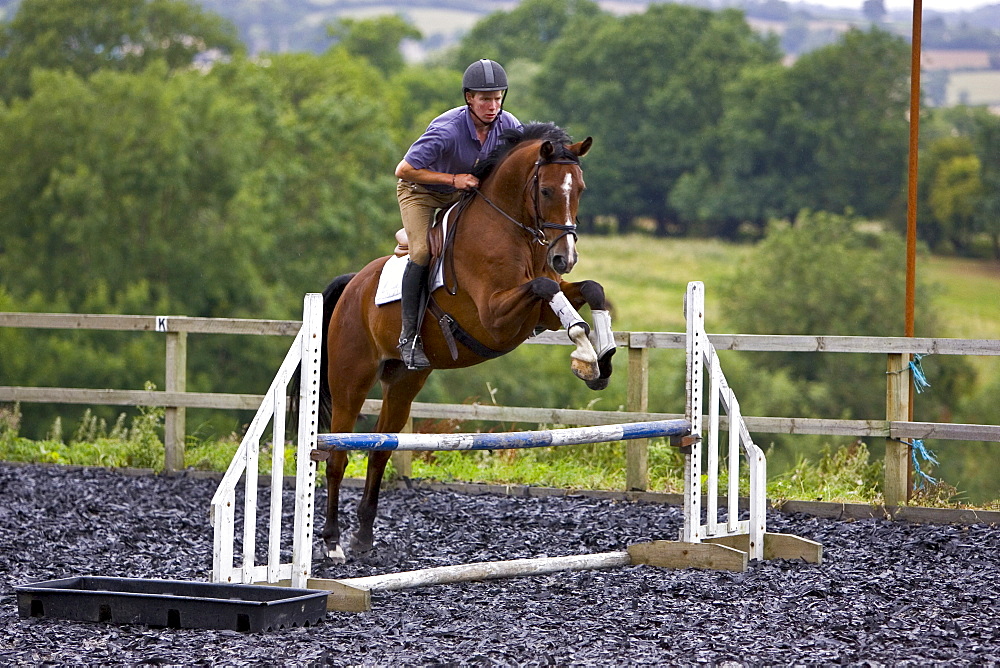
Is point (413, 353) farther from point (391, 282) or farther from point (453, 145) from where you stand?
point (453, 145)

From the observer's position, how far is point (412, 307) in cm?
539

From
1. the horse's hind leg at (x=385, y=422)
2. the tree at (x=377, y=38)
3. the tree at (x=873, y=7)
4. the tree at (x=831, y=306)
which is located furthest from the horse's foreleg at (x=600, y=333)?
the tree at (x=377, y=38)

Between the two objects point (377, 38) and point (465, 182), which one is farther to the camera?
point (377, 38)

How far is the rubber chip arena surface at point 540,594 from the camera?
12.8 feet

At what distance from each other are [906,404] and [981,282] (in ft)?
120

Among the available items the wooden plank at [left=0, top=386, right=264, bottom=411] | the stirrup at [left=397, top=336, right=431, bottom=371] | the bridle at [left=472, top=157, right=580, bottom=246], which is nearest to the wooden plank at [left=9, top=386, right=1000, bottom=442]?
the wooden plank at [left=0, top=386, right=264, bottom=411]

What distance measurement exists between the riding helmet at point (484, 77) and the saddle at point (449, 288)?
521 mm

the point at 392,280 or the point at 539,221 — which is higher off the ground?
the point at 539,221

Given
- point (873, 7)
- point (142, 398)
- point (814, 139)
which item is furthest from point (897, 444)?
point (814, 139)

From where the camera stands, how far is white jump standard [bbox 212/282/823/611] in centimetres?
448

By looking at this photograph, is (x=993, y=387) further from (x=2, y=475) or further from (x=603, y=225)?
(x=2, y=475)

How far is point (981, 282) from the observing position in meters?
40.6

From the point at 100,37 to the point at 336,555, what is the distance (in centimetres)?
3811

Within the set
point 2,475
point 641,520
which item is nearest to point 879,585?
point 641,520
